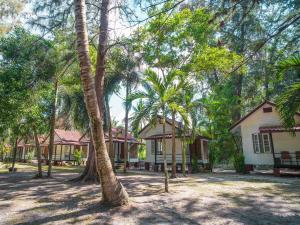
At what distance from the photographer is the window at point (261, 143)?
20.3m

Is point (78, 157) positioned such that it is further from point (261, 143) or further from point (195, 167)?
point (261, 143)

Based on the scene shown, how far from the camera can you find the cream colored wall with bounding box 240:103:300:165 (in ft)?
65.2

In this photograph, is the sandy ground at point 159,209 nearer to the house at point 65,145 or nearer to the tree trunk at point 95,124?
the tree trunk at point 95,124

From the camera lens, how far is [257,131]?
68.7 ft

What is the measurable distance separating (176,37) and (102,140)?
12517 millimetres

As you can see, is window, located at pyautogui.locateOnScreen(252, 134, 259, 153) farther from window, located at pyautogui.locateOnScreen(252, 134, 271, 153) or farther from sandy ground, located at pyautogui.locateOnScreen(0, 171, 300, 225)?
sandy ground, located at pyautogui.locateOnScreen(0, 171, 300, 225)

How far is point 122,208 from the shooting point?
280 inches

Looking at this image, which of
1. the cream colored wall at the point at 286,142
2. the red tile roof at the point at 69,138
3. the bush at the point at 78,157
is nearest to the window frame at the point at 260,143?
the cream colored wall at the point at 286,142

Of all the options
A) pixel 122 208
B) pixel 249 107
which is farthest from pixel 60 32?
pixel 249 107

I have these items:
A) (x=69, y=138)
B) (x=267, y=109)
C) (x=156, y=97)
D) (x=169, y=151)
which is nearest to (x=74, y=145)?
(x=69, y=138)

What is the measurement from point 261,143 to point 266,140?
0.44m

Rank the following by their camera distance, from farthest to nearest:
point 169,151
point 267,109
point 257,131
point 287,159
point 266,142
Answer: point 169,151, point 257,131, point 267,109, point 266,142, point 287,159

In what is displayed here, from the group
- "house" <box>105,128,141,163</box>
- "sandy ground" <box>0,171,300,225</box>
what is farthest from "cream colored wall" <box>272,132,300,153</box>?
"house" <box>105,128,141,163</box>

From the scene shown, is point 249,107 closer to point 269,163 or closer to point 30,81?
point 269,163
